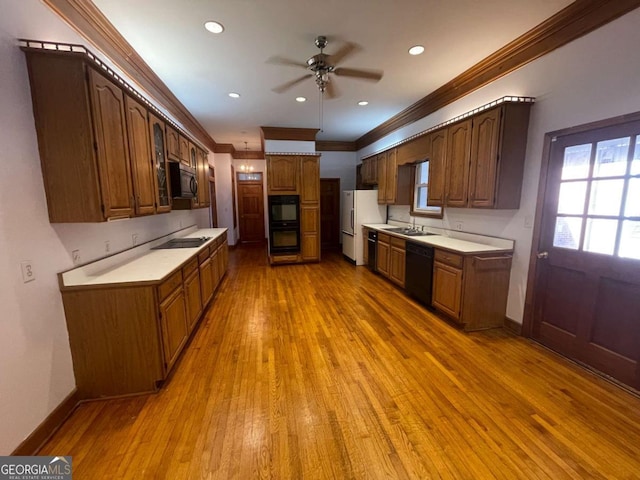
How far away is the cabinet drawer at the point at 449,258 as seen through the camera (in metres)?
3.08

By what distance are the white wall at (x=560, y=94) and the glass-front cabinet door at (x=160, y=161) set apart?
12.6 ft

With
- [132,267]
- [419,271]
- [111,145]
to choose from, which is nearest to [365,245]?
[419,271]

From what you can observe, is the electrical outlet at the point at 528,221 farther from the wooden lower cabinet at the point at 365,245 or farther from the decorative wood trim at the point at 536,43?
the wooden lower cabinet at the point at 365,245

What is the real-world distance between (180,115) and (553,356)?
6.07 meters

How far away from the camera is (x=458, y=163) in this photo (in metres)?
3.41

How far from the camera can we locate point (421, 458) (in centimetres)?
156

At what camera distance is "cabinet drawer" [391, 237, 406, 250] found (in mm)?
4266

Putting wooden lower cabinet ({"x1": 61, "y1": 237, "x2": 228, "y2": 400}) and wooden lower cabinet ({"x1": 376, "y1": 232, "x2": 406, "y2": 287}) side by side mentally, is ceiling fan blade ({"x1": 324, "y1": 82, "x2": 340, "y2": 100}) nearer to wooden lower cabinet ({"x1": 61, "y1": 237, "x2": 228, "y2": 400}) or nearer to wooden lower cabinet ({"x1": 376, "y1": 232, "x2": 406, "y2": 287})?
wooden lower cabinet ({"x1": 376, "y1": 232, "x2": 406, "y2": 287})

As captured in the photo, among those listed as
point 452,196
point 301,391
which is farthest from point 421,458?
point 452,196

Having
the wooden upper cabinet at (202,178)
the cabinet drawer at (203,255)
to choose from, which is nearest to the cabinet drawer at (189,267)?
the cabinet drawer at (203,255)

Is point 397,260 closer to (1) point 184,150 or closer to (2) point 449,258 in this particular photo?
(2) point 449,258

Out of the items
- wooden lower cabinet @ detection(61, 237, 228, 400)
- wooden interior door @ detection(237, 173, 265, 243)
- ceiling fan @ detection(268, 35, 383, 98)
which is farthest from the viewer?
wooden interior door @ detection(237, 173, 265, 243)

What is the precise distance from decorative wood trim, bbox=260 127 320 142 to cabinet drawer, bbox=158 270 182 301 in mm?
4329

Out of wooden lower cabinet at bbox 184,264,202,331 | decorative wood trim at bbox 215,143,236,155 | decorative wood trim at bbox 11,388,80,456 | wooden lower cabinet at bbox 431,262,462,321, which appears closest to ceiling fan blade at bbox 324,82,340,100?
wooden lower cabinet at bbox 431,262,462,321
